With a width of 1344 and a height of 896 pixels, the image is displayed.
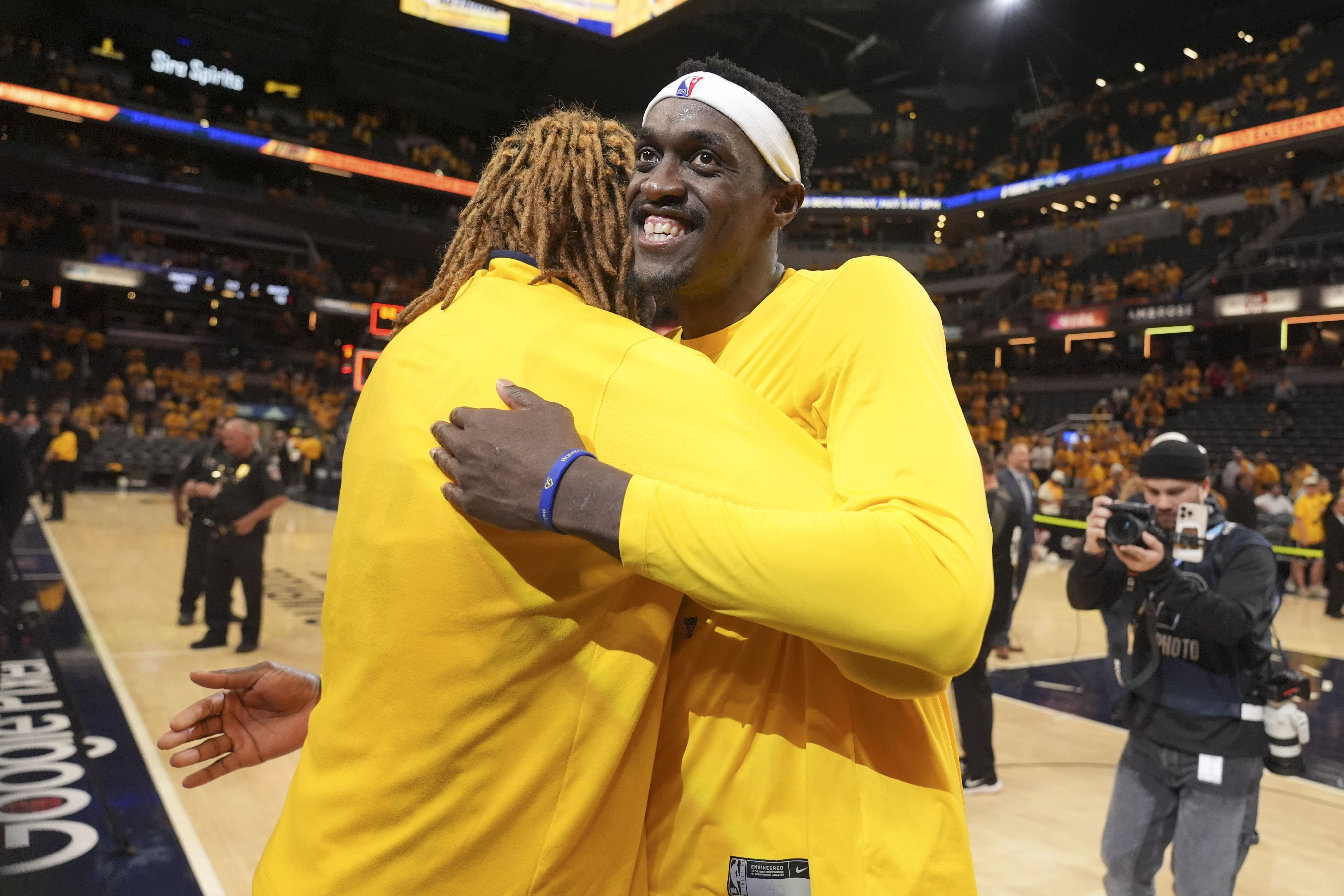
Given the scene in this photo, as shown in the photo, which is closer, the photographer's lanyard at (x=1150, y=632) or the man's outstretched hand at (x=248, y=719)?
the man's outstretched hand at (x=248, y=719)

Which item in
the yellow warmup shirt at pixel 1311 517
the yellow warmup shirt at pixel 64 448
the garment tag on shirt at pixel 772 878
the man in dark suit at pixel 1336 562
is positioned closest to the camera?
the garment tag on shirt at pixel 772 878

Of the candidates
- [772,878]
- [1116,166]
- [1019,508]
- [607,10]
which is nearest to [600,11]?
[607,10]

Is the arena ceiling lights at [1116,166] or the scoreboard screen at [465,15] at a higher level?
the scoreboard screen at [465,15]

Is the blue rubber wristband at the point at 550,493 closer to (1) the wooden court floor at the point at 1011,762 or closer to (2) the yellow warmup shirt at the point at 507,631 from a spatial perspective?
(2) the yellow warmup shirt at the point at 507,631

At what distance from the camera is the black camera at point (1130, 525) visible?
285 centimetres

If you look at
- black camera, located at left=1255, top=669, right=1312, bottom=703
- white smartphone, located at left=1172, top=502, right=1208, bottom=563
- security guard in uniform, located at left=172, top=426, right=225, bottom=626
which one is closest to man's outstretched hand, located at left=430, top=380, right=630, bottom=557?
white smartphone, located at left=1172, top=502, right=1208, bottom=563

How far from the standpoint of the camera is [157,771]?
4.71m

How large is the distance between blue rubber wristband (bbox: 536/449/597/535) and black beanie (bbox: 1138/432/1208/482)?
8.93ft

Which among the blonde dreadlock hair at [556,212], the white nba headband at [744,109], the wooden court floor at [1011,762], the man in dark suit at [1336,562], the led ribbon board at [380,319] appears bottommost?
the wooden court floor at [1011,762]

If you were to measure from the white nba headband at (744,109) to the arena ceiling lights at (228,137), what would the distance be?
29.5m

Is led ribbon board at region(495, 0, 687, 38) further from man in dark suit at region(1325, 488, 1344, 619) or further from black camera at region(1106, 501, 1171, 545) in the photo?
black camera at region(1106, 501, 1171, 545)

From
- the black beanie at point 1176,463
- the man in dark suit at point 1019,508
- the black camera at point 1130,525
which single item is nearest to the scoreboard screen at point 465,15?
the man in dark suit at point 1019,508

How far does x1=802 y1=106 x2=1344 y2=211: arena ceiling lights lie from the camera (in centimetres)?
2209

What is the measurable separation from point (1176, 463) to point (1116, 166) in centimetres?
2703
